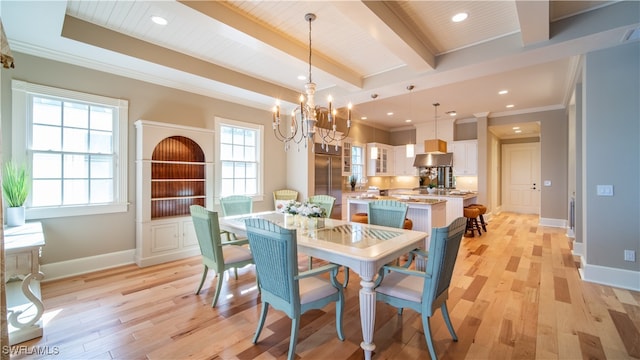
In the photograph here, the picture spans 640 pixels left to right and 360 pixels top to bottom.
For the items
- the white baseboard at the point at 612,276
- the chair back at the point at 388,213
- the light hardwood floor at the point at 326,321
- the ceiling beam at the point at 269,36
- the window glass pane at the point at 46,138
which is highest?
the ceiling beam at the point at 269,36

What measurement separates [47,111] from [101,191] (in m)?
1.13

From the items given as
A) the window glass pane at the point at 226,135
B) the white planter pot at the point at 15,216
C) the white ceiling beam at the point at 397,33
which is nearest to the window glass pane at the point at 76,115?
the white planter pot at the point at 15,216

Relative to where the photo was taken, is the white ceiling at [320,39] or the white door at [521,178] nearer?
the white ceiling at [320,39]

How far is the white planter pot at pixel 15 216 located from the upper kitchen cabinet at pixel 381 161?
6640mm

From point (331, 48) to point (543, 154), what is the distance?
20.7 feet

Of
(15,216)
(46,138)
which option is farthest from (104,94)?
(15,216)

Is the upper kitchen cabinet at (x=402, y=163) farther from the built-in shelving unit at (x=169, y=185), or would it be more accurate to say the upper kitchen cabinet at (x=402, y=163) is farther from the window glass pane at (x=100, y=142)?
the window glass pane at (x=100, y=142)

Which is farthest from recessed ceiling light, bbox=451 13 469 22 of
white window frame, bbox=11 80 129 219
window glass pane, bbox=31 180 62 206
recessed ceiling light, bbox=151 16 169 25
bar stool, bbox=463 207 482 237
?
window glass pane, bbox=31 180 62 206

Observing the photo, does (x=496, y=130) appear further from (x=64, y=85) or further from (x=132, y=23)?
(x=64, y=85)

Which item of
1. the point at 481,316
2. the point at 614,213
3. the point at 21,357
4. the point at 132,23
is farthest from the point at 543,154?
the point at 21,357

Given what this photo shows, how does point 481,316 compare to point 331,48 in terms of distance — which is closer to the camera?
point 481,316

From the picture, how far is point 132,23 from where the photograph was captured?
2.97 meters

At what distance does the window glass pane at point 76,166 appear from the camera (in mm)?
3494

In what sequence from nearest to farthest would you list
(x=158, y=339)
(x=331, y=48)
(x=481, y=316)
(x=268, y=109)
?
(x=158, y=339)
(x=481, y=316)
(x=331, y=48)
(x=268, y=109)
